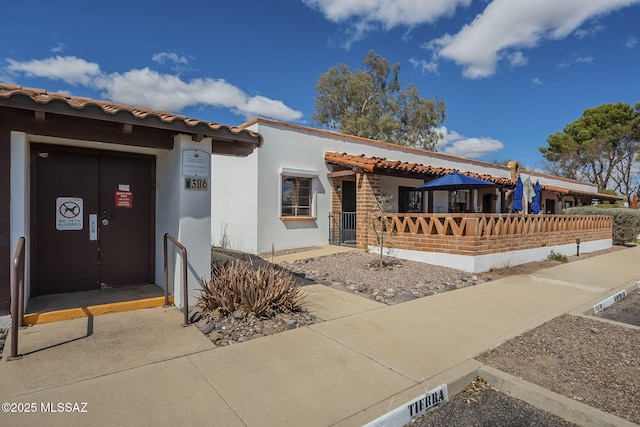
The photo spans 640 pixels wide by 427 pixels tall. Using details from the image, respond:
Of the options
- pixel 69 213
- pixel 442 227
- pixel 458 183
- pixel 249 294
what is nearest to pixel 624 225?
pixel 458 183

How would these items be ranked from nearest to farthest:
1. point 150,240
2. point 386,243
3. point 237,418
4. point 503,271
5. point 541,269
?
1. point 237,418
2. point 150,240
3. point 503,271
4. point 541,269
5. point 386,243

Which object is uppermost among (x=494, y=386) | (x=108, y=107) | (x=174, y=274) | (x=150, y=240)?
(x=108, y=107)

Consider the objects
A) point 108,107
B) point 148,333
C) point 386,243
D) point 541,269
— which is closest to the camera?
point 148,333

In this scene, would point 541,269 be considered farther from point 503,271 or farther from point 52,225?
point 52,225

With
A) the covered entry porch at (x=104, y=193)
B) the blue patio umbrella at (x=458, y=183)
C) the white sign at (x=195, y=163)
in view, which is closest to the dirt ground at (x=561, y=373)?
the covered entry porch at (x=104, y=193)

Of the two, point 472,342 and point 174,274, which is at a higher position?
point 174,274

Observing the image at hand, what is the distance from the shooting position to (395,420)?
2.73m

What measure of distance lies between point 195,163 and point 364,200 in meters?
6.57

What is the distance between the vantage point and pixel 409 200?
15.0 metres

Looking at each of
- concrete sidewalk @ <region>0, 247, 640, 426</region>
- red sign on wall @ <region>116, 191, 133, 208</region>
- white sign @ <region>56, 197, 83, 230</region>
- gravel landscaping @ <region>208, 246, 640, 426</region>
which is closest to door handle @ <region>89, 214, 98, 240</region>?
white sign @ <region>56, 197, 83, 230</region>

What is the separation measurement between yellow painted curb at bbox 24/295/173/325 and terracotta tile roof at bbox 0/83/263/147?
7.99 ft

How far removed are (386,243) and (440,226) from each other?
5.40ft

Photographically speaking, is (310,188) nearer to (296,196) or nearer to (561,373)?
(296,196)

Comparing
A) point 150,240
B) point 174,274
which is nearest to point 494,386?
point 174,274
